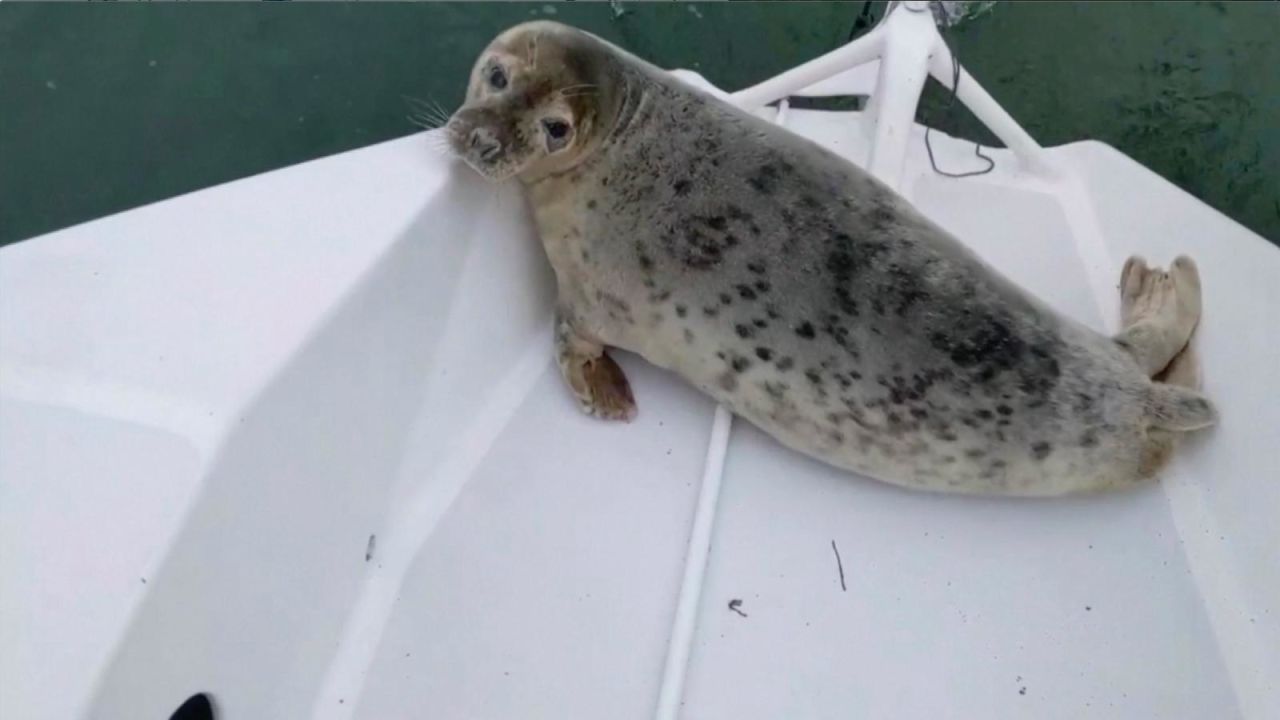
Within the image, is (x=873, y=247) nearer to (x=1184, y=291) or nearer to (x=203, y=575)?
(x=1184, y=291)

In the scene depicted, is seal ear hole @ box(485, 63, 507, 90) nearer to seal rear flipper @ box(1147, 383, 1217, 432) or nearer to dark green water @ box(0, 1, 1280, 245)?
dark green water @ box(0, 1, 1280, 245)

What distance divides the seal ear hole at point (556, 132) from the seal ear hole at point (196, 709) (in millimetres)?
982

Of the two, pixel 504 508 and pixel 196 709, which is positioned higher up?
pixel 504 508

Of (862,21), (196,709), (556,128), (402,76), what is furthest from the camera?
(862,21)

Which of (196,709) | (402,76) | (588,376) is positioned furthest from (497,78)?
(196,709)

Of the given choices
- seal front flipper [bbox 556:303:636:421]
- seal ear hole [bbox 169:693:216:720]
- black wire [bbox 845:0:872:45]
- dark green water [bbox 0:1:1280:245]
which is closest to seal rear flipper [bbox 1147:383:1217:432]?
seal front flipper [bbox 556:303:636:421]

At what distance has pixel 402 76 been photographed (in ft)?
8.39

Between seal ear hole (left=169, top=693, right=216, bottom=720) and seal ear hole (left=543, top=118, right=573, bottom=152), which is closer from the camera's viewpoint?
seal ear hole (left=169, top=693, right=216, bottom=720)

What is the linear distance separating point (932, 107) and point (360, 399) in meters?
1.74

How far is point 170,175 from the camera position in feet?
7.70

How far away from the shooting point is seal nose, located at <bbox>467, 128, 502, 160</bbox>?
1615 mm

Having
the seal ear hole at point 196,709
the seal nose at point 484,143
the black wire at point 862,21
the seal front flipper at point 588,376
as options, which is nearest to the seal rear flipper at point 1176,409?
the seal front flipper at point 588,376

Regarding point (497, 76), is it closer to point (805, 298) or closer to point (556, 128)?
point (556, 128)

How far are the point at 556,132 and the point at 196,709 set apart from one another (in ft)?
3.35
